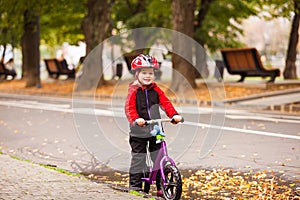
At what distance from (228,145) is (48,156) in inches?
126

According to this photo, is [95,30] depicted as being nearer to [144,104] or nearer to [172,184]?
[144,104]

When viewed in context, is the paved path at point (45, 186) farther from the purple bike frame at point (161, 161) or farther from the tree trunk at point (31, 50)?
the tree trunk at point (31, 50)

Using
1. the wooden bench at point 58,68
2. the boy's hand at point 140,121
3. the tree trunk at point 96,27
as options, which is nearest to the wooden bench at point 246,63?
the tree trunk at point 96,27

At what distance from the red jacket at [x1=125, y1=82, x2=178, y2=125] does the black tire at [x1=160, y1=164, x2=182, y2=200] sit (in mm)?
567

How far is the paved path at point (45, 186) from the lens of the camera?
5.59 metres

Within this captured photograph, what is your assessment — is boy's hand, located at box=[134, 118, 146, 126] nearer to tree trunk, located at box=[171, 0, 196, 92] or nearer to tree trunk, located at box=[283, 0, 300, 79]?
tree trunk, located at box=[171, 0, 196, 92]

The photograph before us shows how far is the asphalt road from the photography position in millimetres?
8180

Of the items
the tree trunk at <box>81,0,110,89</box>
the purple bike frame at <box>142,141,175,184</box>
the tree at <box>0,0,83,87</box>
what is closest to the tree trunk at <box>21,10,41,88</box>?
the tree at <box>0,0,83,87</box>

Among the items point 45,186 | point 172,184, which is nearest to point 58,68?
point 45,186

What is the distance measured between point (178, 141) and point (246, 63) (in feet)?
38.1

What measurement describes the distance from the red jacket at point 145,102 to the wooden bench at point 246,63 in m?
14.8

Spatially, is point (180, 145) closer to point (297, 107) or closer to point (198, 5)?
point (297, 107)

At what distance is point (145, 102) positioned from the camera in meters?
5.69

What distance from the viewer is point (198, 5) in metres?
29.2
